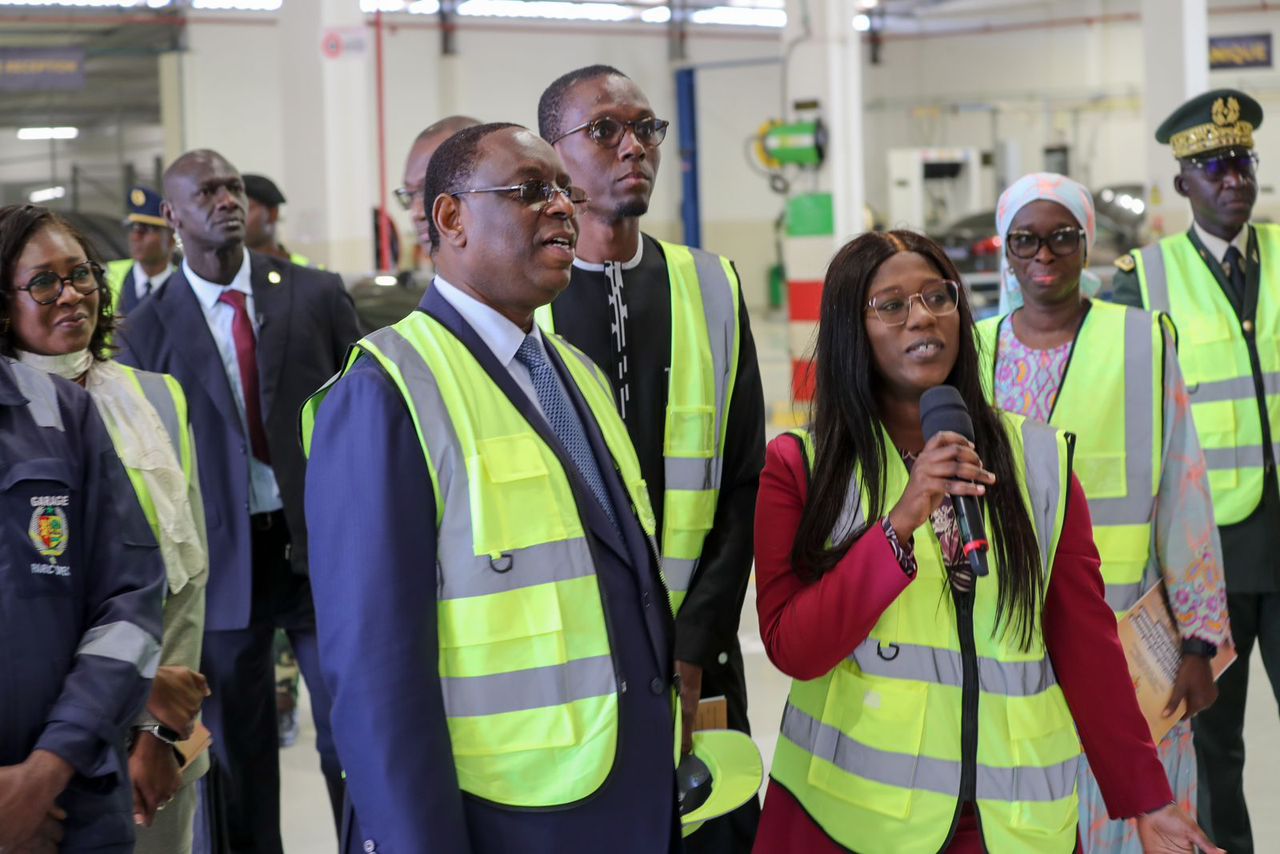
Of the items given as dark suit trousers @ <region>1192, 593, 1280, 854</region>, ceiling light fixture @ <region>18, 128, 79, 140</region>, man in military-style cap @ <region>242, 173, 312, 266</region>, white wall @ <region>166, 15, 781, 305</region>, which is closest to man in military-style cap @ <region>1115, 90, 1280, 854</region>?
dark suit trousers @ <region>1192, 593, 1280, 854</region>

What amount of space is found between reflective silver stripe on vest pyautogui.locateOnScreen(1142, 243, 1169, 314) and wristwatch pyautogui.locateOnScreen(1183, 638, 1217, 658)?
1084 mm

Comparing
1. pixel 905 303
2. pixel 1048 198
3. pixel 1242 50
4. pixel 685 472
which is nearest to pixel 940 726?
pixel 905 303

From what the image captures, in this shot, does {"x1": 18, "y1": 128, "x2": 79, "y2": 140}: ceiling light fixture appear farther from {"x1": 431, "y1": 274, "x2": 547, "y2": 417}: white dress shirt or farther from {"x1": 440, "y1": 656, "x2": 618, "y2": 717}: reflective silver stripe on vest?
{"x1": 440, "y1": 656, "x2": 618, "y2": 717}: reflective silver stripe on vest

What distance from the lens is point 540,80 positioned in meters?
19.2

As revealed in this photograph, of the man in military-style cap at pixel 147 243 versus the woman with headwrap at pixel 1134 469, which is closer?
the woman with headwrap at pixel 1134 469

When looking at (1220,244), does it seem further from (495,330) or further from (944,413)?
(495,330)

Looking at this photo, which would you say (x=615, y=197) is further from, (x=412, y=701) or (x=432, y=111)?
(x=432, y=111)

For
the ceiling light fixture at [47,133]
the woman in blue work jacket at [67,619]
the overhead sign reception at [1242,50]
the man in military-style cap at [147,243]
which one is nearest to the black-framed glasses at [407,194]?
the woman in blue work jacket at [67,619]

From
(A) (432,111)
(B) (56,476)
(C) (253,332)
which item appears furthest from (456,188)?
(A) (432,111)

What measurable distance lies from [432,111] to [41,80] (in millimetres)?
4654

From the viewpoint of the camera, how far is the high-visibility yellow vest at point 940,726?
198cm

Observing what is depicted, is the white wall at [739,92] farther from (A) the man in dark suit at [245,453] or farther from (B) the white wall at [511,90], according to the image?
(A) the man in dark suit at [245,453]

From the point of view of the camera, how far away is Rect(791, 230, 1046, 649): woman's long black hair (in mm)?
2031

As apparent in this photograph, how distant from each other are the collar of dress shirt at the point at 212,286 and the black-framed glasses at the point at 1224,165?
7.66 feet
